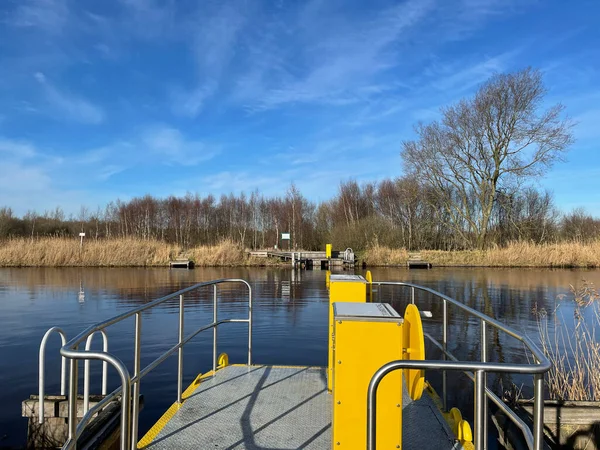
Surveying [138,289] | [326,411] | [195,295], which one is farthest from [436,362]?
[138,289]

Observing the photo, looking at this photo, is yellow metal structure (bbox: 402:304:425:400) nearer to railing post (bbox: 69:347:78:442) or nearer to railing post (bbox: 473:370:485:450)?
railing post (bbox: 473:370:485:450)

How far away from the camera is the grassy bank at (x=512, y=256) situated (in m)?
29.0

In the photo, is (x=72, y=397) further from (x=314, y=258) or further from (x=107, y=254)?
(x=107, y=254)

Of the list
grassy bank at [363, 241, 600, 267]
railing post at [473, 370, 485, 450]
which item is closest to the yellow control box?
railing post at [473, 370, 485, 450]

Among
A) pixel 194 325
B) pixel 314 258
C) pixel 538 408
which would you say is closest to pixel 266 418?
pixel 538 408

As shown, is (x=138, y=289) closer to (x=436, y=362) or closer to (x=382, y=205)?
(x=436, y=362)

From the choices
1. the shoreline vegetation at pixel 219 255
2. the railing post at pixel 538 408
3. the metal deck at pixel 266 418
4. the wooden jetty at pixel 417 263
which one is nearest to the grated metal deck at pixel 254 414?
the metal deck at pixel 266 418

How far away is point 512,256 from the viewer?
101ft

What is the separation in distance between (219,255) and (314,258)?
24.5ft

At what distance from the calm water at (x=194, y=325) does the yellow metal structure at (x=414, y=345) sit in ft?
10.9

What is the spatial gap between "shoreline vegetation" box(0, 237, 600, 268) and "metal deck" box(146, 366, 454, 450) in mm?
28125

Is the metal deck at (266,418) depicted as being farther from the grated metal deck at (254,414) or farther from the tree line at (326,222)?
the tree line at (326,222)

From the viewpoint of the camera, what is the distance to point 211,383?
480 cm

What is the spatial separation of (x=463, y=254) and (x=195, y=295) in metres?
24.2
